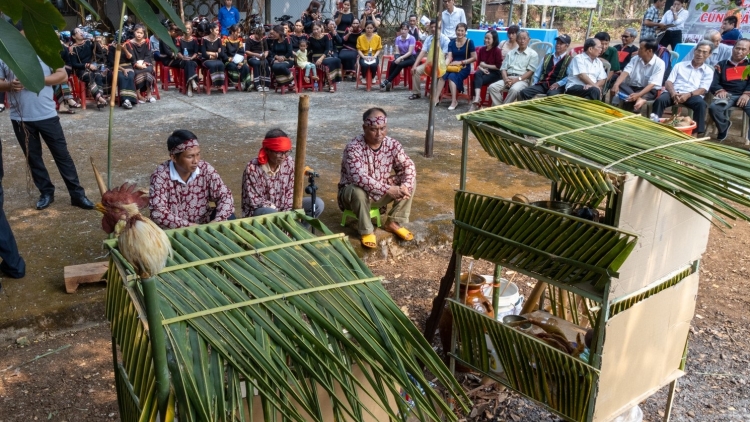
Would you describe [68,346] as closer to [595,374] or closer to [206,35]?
[595,374]

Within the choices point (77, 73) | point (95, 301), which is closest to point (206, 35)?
point (77, 73)

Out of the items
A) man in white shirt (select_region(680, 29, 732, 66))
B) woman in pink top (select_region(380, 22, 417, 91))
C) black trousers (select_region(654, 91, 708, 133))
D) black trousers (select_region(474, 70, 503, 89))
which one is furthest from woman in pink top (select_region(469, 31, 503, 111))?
man in white shirt (select_region(680, 29, 732, 66))

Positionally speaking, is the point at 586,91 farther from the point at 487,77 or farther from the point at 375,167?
the point at 375,167

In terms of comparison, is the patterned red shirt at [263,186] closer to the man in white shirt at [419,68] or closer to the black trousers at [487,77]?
the black trousers at [487,77]

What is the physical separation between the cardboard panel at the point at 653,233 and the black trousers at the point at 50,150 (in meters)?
4.58

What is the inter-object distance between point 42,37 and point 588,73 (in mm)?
8751

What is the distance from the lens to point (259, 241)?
7.79 feet

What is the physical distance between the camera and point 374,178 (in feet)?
17.0

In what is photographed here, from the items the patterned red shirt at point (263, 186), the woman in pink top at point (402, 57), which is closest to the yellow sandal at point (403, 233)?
the patterned red shirt at point (263, 186)

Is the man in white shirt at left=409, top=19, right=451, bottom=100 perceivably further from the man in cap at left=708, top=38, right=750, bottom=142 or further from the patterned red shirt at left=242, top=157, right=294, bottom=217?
the patterned red shirt at left=242, top=157, right=294, bottom=217

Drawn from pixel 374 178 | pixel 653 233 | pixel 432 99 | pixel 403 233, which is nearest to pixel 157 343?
pixel 653 233

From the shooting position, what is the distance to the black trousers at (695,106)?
28.2 feet

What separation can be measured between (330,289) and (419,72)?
9.27 meters

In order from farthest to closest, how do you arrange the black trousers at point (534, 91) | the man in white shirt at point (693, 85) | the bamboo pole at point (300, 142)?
1. the black trousers at point (534, 91)
2. the man in white shirt at point (693, 85)
3. the bamboo pole at point (300, 142)
